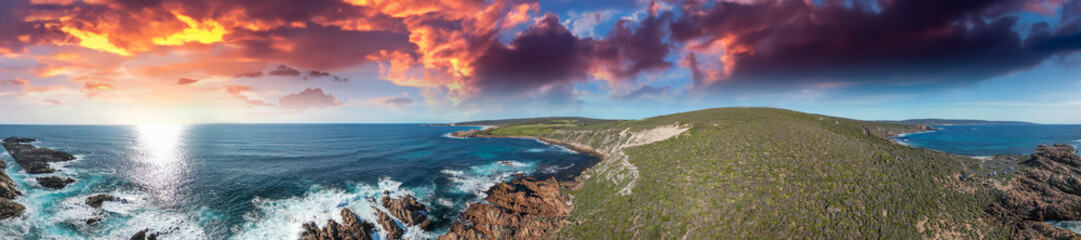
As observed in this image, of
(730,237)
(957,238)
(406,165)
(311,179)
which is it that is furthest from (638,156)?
(311,179)

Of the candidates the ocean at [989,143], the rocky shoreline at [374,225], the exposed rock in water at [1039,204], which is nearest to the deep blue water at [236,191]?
the rocky shoreline at [374,225]

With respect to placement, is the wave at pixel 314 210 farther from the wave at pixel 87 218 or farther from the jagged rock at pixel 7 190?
the jagged rock at pixel 7 190

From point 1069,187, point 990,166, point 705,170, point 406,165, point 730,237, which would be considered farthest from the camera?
point 406,165

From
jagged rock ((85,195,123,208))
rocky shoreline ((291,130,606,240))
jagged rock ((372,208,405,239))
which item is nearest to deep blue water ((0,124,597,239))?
jagged rock ((85,195,123,208))

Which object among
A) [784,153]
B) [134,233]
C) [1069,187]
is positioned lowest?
[134,233]

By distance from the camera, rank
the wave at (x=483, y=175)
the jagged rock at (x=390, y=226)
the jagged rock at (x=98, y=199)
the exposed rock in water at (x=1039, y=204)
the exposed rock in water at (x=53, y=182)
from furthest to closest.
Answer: the wave at (x=483, y=175), the exposed rock in water at (x=53, y=182), the jagged rock at (x=98, y=199), the jagged rock at (x=390, y=226), the exposed rock in water at (x=1039, y=204)

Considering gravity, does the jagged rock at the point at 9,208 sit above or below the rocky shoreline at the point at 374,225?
above

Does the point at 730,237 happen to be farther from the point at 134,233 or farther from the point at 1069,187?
the point at 134,233
